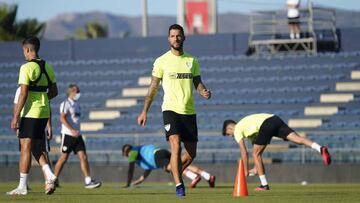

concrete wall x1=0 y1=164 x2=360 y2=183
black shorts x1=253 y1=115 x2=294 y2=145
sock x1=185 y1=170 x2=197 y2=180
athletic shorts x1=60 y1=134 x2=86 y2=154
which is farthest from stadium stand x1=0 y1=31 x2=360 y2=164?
black shorts x1=253 y1=115 x2=294 y2=145

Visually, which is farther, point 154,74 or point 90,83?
point 90,83

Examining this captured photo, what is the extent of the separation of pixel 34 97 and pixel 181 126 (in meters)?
2.23

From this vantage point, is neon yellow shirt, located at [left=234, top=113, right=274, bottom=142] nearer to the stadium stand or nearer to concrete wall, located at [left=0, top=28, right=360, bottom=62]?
the stadium stand

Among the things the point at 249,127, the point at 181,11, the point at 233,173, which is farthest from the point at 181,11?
the point at 249,127

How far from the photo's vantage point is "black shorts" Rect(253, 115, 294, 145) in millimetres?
18438

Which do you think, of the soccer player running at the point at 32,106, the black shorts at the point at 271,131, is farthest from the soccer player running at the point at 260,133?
the soccer player running at the point at 32,106

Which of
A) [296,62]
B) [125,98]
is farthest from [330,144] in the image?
[125,98]

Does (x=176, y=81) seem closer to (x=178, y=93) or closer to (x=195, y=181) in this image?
(x=178, y=93)

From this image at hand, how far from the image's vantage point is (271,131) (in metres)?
18.4

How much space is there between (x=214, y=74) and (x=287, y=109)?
4.05 metres

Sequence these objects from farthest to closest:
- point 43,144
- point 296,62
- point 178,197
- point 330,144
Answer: point 296,62
point 330,144
point 43,144
point 178,197

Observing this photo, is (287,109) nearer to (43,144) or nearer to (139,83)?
(139,83)

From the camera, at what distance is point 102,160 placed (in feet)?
96.8

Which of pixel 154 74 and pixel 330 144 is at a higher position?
pixel 154 74
